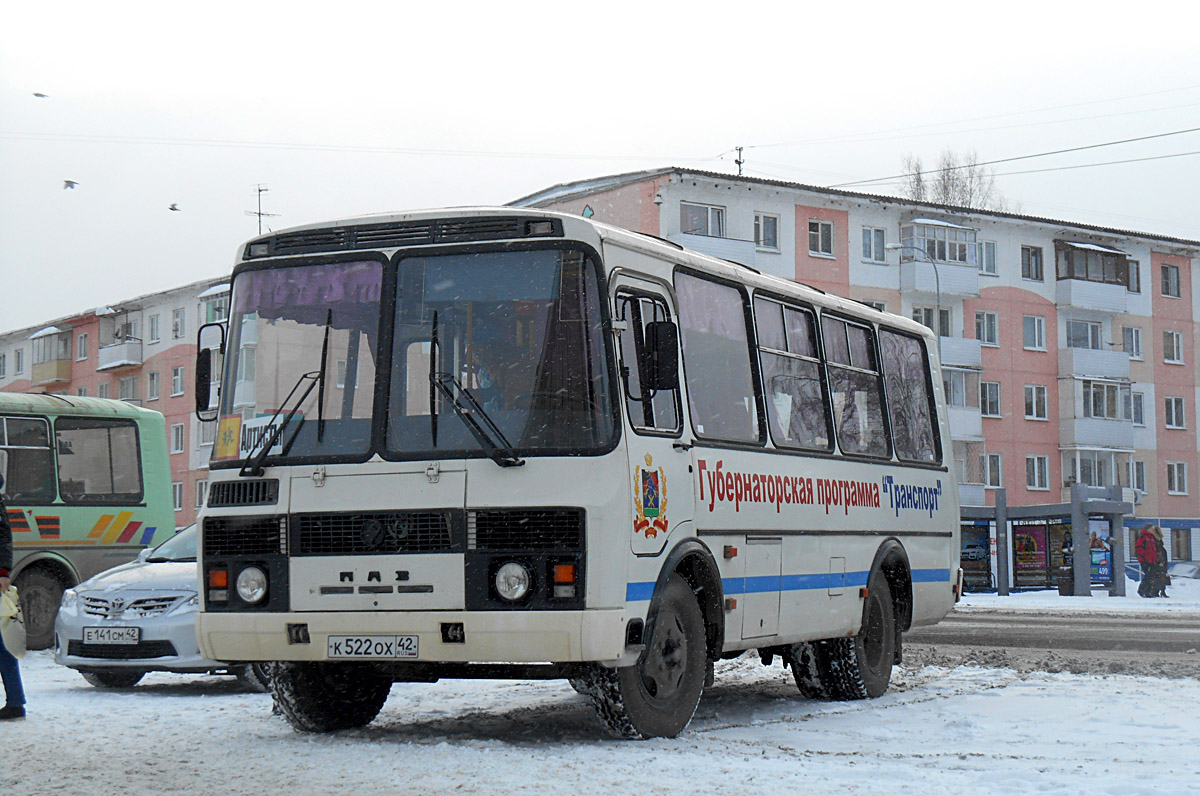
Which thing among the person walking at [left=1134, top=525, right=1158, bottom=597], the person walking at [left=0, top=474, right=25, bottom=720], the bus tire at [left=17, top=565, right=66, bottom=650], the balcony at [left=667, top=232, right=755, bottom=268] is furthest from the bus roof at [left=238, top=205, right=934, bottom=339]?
the balcony at [left=667, top=232, right=755, bottom=268]

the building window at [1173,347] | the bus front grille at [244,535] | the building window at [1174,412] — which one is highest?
the building window at [1173,347]

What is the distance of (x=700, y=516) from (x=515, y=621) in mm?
1660

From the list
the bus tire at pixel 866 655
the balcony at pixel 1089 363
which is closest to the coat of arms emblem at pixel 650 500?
the bus tire at pixel 866 655

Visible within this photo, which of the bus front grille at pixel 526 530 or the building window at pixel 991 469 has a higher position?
the building window at pixel 991 469

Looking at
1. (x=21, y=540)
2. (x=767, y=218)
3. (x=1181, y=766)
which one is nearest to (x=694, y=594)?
(x=1181, y=766)

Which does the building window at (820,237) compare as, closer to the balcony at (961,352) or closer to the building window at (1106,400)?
the balcony at (961,352)

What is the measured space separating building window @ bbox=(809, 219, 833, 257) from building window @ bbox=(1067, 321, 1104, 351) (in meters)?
13.2

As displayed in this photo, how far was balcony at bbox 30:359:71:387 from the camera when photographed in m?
85.2

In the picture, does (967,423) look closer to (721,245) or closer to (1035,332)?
(1035,332)

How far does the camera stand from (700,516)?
10.1 metres

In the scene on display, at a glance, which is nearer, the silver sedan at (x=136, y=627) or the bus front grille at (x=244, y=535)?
the bus front grille at (x=244, y=535)

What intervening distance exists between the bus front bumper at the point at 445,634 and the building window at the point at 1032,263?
57343 millimetres

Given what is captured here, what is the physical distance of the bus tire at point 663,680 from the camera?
A: 9289mm

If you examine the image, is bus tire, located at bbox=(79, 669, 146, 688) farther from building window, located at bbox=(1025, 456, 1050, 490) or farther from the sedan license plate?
building window, located at bbox=(1025, 456, 1050, 490)
